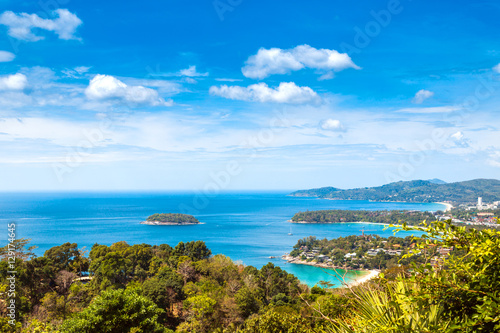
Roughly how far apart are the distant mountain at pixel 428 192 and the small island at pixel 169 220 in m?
88.8

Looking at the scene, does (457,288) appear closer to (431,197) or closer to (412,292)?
(412,292)

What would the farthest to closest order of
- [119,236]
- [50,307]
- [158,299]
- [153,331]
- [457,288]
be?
1. [119,236]
2. [158,299]
3. [50,307]
4. [153,331]
5. [457,288]

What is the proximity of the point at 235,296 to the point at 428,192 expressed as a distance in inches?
5334

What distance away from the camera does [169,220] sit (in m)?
69.2

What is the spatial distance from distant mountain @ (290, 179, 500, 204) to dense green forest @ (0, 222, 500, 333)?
11258cm

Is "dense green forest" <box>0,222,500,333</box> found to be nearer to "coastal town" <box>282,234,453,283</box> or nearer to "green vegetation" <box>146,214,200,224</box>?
"coastal town" <box>282,234,453,283</box>

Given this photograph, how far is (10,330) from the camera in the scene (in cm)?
742

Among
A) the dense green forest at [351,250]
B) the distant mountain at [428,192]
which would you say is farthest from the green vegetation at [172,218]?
the distant mountain at [428,192]

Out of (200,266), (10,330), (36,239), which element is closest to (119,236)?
(36,239)

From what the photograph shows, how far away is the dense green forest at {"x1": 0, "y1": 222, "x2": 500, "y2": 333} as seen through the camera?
174 cm

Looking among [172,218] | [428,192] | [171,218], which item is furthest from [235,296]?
[428,192]

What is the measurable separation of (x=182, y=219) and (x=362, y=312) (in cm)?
7111

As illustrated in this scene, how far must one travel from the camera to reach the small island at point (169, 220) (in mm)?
67312

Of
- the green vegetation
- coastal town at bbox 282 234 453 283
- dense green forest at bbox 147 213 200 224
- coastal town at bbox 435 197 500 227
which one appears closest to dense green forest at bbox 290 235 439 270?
coastal town at bbox 282 234 453 283
